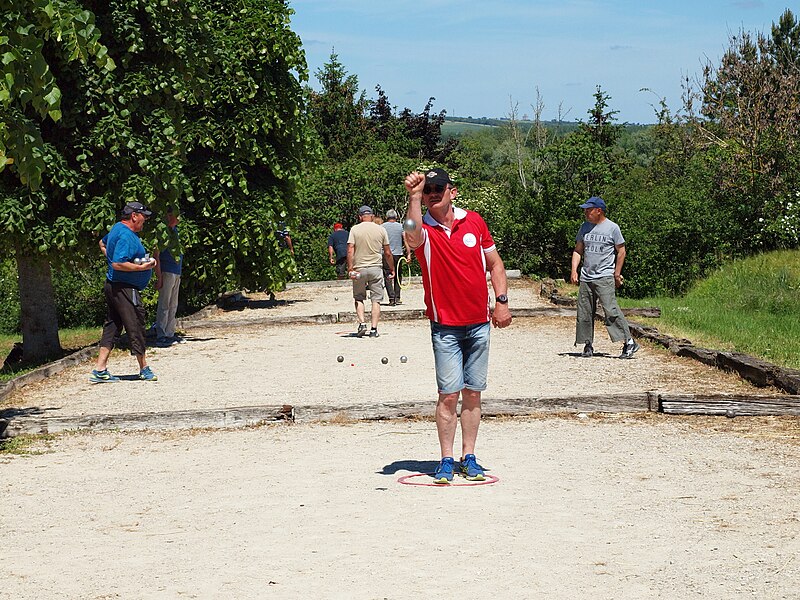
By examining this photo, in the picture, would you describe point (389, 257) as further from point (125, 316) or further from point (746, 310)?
point (125, 316)

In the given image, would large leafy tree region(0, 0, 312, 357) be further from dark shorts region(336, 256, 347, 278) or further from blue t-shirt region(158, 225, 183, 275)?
dark shorts region(336, 256, 347, 278)

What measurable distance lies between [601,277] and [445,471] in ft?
25.0

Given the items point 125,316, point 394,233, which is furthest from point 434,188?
point 394,233

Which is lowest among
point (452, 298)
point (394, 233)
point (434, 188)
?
point (452, 298)

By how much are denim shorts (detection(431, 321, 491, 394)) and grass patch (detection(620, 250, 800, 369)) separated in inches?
247

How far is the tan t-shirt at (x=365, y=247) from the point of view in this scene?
18.3m

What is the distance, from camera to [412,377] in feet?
43.9

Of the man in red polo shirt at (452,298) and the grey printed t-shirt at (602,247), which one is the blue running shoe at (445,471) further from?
the grey printed t-shirt at (602,247)

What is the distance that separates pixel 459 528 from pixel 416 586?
1098 millimetres

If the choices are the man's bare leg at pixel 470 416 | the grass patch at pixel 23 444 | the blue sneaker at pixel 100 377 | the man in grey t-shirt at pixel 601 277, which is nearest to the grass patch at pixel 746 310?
the man in grey t-shirt at pixel 601 277

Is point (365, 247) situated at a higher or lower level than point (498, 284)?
higher

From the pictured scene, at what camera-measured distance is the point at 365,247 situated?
18.3 metres

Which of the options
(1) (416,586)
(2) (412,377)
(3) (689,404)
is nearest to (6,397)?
(2) (412,377)

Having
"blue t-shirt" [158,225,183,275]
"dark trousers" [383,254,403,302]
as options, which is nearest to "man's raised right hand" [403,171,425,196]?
"blue t-shirt" [158,225,183,275]
